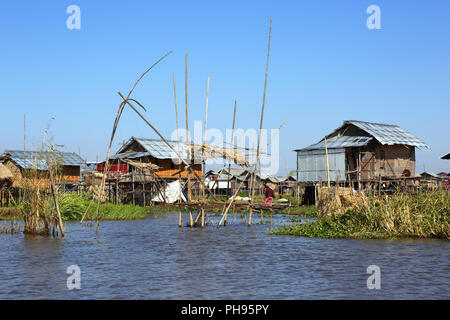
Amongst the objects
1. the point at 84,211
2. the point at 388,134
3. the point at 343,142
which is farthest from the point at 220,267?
the point at 388,134

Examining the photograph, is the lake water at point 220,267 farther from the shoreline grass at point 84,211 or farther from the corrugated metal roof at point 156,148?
the corrugated metal roof at point 156,148

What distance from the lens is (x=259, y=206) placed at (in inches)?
703

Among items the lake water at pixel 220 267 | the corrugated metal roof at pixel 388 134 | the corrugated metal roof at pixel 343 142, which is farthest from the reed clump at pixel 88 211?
the corrugated metal roof at pixel 388 134

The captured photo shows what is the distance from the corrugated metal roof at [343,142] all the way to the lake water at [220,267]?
17.5 metres

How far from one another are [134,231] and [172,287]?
387 inches

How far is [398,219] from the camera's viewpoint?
13805 mm

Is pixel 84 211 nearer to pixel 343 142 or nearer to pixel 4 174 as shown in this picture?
pixel 4 174

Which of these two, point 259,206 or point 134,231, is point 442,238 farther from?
point 134,231

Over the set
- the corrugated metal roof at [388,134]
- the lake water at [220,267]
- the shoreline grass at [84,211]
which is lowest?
the lake water at [220,267]

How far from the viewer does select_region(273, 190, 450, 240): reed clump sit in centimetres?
1340

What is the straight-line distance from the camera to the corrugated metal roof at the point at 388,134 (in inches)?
1249

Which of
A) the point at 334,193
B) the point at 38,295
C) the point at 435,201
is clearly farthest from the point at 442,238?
the point at 38,295

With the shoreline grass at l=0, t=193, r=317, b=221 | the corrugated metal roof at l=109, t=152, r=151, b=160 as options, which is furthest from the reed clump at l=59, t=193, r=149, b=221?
the corrugated metal roof at l=109, t=152, r=151, b=160
